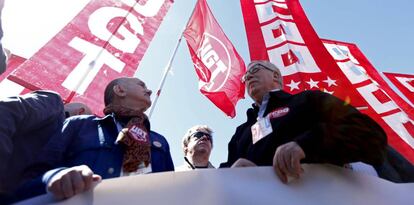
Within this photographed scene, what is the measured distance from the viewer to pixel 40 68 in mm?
3451

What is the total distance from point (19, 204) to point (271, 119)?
97 centimetres

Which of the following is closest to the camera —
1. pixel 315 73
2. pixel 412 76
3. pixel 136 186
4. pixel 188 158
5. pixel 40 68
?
pixel 136 186

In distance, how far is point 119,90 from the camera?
225 cm

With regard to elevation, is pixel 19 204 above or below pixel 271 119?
below

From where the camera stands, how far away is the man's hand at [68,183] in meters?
1.20

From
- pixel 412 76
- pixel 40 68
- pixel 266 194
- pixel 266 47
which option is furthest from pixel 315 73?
pixel 266 194

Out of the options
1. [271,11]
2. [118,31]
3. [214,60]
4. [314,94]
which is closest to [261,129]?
[314,94]

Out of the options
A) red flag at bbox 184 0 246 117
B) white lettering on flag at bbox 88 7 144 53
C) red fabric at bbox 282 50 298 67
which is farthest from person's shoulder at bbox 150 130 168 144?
red fabric at bbox 282 50 298 67

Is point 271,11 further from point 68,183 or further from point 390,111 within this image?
point 68,183

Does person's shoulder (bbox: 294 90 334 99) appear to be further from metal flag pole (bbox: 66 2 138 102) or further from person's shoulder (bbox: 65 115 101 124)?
metal flag pole (bbox: 66 2 138 102)

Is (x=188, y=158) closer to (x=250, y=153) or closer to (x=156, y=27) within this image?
(x=250, y=153)

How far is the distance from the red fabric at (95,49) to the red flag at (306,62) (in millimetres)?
1603

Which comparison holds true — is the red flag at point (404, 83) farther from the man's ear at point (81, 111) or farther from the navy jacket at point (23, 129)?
the navy jacket at point (23, 129)

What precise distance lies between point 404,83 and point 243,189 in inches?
219
